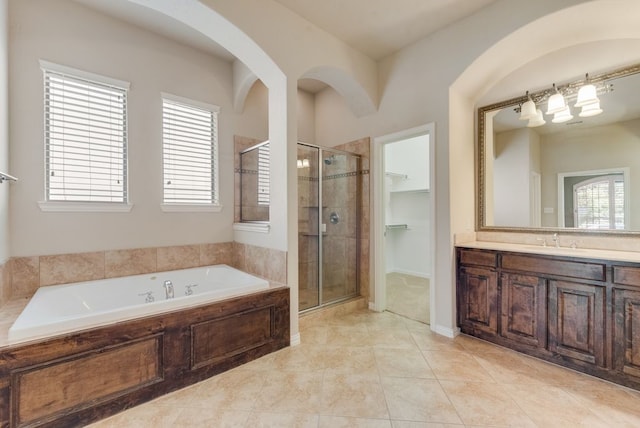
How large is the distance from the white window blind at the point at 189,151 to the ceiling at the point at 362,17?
2.26 feet

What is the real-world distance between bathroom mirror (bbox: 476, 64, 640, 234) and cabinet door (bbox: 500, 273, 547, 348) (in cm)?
65

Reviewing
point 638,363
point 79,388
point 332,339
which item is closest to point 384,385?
point 332,339

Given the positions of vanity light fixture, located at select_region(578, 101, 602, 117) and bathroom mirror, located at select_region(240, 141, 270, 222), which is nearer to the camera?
vanity light fixture, located at select_region(578, 101, 602, 117)

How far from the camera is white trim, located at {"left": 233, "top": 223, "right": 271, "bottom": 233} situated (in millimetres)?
2830

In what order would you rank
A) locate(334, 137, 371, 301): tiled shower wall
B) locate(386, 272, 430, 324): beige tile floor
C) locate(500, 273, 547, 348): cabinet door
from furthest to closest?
locate(334, 137, 371, 301): tiled shower wall, locate(386, 272, 430, 324): beige tile floor, locate(500, 273, 547, 348): cabinet door

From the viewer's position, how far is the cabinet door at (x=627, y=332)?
184 centimetres

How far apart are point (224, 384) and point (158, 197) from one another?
6.55 ft

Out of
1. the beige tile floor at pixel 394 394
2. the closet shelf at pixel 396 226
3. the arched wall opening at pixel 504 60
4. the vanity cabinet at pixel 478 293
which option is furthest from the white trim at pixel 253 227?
the closet shelf at pixel 396 226

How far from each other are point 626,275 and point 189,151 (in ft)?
13.0

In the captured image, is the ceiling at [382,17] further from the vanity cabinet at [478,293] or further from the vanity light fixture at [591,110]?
the vanity cabinet at [478,293]

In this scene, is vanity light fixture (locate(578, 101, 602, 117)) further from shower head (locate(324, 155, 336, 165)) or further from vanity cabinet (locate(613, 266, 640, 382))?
shower head (locate(324, 155, 336, 165))

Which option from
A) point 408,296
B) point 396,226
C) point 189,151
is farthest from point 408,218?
point 189,151

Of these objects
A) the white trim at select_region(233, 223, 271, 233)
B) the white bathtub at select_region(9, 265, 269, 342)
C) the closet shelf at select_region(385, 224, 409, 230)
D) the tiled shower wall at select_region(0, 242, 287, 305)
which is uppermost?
the white trim at select_region(233, 223, 271, 233)

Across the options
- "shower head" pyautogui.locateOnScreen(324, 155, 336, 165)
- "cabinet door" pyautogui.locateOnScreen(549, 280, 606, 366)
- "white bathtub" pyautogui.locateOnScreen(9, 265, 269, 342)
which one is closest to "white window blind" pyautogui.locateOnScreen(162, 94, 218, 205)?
"white bathtub" pyautogui.locateOnScreen(9, 265, 269, 342)
